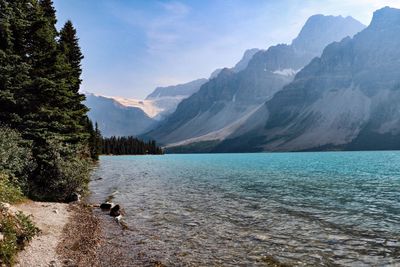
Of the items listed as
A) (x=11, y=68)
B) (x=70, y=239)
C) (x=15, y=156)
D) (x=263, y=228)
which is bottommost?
(x=263, y=228)

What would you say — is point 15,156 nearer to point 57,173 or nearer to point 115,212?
point 57,173

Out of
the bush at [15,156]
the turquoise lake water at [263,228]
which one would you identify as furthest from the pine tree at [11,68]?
the turquoise lake water at [263,228]

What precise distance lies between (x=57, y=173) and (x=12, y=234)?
→ 1968 centimetres

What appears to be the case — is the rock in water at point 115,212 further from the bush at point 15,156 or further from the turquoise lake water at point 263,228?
the bush at point 15,156

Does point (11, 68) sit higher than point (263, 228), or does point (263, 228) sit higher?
point (11, 68)

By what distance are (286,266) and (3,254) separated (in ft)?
45.6

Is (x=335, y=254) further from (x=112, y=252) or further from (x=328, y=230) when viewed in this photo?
(x=112, y=252)

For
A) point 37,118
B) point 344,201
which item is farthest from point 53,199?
point 344,201

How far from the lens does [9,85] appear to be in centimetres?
3444

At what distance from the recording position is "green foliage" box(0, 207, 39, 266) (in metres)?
16.7

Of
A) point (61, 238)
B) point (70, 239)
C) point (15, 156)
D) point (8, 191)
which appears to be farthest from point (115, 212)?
point (8, 191)

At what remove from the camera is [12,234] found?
60.4ft

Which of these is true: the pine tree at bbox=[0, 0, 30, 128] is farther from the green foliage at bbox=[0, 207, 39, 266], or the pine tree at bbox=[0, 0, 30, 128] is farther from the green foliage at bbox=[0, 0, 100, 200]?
the green foliage at bbox=[0, 207, 39, 266]

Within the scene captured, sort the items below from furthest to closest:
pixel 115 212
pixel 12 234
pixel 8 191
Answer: pixel 115 212, pixel 8 191, pixel 12 234
